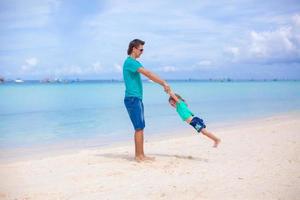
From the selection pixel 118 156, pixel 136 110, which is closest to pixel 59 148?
pixel 118 156

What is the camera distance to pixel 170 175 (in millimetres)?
5289

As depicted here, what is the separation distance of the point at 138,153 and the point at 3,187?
2096mm

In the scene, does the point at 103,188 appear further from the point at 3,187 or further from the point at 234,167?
the point at 234,167

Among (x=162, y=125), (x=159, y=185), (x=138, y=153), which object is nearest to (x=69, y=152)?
(x=138, y=153)

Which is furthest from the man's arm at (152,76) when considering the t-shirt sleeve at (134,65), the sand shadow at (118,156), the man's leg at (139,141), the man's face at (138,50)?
the sand shadow at (118,156)

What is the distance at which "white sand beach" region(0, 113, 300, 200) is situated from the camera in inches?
176

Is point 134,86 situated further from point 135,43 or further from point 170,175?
point 170,175

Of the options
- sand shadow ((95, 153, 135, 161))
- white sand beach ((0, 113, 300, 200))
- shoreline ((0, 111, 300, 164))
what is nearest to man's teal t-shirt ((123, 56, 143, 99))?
white sand beach ((0, 113, 300, 200))

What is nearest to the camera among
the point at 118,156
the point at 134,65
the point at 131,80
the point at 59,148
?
the point at 134,65

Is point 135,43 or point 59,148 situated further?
point 59,148

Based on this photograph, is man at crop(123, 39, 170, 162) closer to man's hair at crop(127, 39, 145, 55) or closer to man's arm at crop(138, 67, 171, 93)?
man's hair at crop(127, 39, 145, 55)

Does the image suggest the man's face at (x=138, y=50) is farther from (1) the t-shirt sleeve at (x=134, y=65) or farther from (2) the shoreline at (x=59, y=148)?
(2) the shoreline at (x=59, y=148)

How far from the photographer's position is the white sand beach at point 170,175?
14.7ft

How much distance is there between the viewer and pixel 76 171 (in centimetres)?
577
